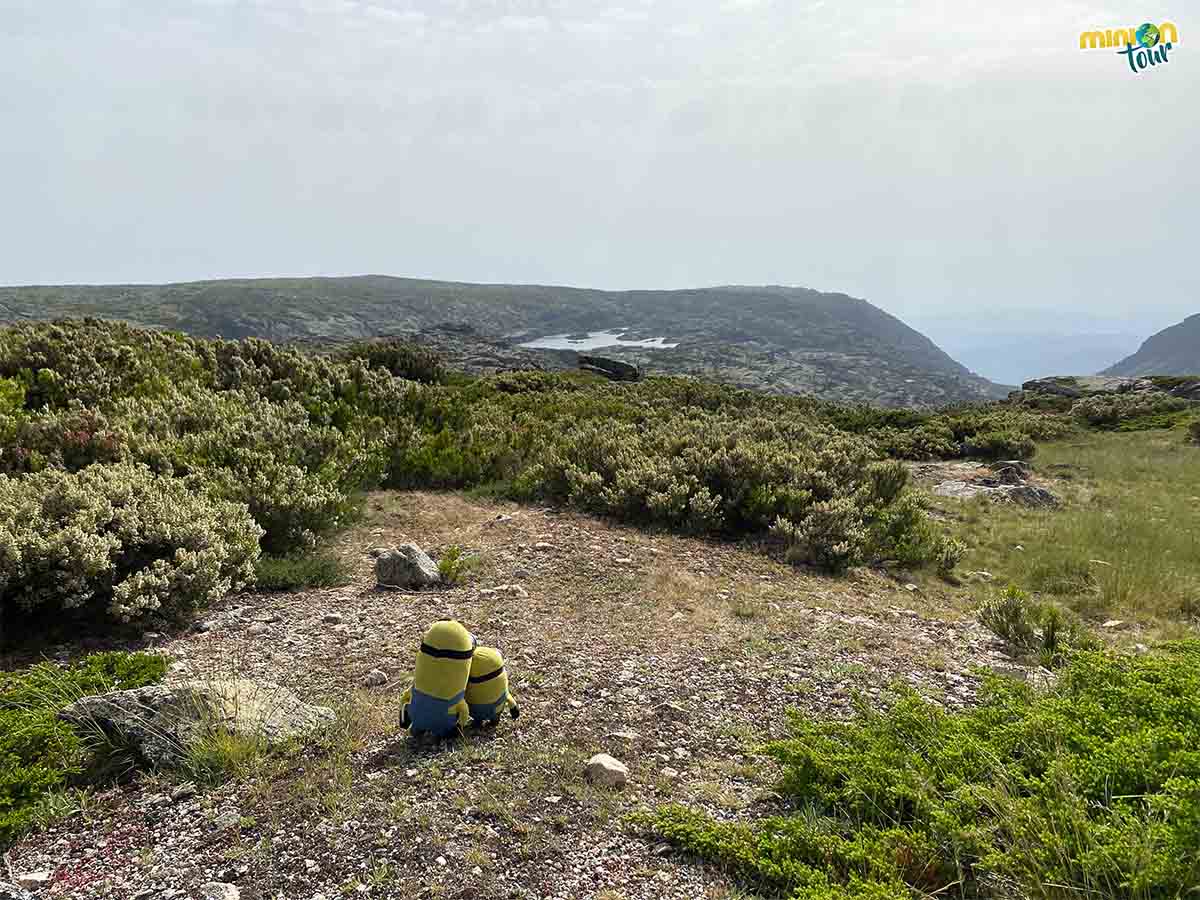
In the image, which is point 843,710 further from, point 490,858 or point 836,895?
point 490,858

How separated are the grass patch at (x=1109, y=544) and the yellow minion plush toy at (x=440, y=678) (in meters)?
7.03

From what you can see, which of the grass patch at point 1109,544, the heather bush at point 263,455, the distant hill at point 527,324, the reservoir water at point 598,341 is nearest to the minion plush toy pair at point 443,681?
the heather bush at point 263,455

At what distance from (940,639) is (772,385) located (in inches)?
2755

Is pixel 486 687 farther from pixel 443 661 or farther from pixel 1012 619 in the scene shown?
pixel 1012 619

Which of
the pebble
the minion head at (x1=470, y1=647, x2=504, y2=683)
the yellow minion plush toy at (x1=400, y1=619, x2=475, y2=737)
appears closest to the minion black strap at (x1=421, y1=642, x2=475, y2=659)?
the yellow minion plush toy at (x1=400, y1=619, x2=475, y2=737)

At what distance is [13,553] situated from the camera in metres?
5.09

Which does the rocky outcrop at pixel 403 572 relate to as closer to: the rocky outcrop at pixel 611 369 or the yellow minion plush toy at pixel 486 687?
the yellow minion plush toy at pixel 486 687

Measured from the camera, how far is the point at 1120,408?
29344 millimetres

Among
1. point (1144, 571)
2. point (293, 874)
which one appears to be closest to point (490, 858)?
point (293, 874)

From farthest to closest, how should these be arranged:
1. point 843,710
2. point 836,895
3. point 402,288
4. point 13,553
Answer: point 402,288 → point 13,553 → point 843,710 → point 836,895

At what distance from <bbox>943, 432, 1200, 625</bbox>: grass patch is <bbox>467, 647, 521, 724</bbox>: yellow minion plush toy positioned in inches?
266

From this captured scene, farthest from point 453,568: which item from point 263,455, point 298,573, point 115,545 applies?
point 263,455

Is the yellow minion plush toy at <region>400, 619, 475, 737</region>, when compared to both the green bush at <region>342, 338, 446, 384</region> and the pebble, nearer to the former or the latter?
the pebble

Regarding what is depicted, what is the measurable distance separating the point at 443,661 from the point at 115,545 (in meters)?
3.82
